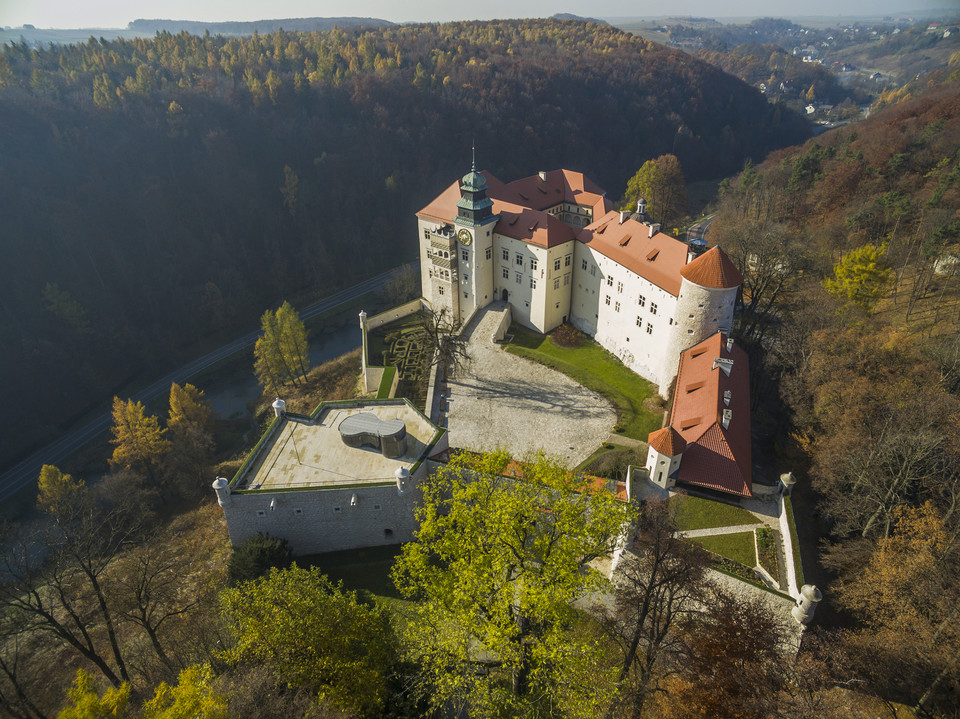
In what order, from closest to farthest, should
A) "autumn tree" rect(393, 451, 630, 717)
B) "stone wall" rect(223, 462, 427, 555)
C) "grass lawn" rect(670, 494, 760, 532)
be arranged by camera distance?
"autumn tree" rect(393, 451, 630, 717) → "grass lawn" rect(670, 494, 760, 532) → "stone wall" rect(223, 462, 427, 555)

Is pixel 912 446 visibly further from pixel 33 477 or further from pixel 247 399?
pixel 33 477

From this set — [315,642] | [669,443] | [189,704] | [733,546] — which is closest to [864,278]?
[669,443]

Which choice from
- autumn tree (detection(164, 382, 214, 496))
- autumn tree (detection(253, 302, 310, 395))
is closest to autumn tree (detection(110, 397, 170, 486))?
autumn tree (detection(164, 382, 214, 496))

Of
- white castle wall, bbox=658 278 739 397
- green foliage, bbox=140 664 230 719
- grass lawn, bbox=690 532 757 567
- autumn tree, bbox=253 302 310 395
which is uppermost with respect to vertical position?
white castle wall, bbox=658 278 739 397

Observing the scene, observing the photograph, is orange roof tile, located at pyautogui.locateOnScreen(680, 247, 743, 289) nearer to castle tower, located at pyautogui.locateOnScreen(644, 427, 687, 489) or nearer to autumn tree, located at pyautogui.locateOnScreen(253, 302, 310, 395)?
castle tower, located at pyautogui.locateOnScreen(644, 427, 687, 489)

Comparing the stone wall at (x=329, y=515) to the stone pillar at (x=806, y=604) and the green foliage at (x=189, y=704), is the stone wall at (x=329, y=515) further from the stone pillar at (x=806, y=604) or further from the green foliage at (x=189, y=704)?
the stone pillar at (x=806, y=604)

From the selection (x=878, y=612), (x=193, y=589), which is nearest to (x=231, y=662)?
(x=193, y=589)
